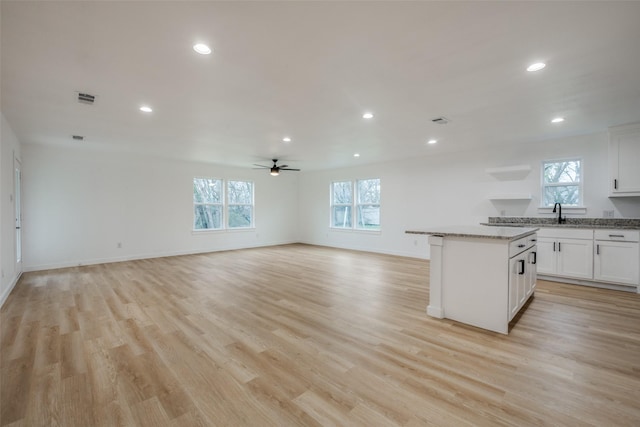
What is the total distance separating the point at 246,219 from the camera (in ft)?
29.0

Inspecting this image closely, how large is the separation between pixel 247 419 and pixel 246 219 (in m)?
7.49

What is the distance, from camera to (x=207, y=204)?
7945 mm

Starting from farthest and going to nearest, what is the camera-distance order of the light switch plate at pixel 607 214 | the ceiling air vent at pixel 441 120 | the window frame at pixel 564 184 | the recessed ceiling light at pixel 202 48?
1. the window frame at pixel 564 184
2. the light switch plate at pixel 607 214
3. the ceiling air vent at pixel 441 120
4. the recessed ceiling light at pixel 202 48

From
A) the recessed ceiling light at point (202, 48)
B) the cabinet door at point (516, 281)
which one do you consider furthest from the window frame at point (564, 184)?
the recessed ceiling light at point (202, 48)

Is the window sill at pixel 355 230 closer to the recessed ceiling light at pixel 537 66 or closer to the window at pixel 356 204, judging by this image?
the window at pixel 356 204

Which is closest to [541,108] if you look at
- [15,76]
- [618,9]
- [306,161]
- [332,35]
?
[618,9]

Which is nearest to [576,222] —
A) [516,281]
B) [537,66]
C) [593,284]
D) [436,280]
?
[593,284]

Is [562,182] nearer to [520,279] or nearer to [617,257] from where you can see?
[617,257]

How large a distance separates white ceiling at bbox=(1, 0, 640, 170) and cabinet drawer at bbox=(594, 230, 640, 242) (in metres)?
1.61

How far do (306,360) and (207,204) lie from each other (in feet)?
21.6

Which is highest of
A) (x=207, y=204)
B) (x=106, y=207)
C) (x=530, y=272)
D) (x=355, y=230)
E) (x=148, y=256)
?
(x=207, y=204)

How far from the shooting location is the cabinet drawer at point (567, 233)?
14.3 feet

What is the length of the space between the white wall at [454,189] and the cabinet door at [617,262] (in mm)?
784

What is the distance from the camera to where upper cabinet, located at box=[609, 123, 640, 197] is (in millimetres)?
4184
